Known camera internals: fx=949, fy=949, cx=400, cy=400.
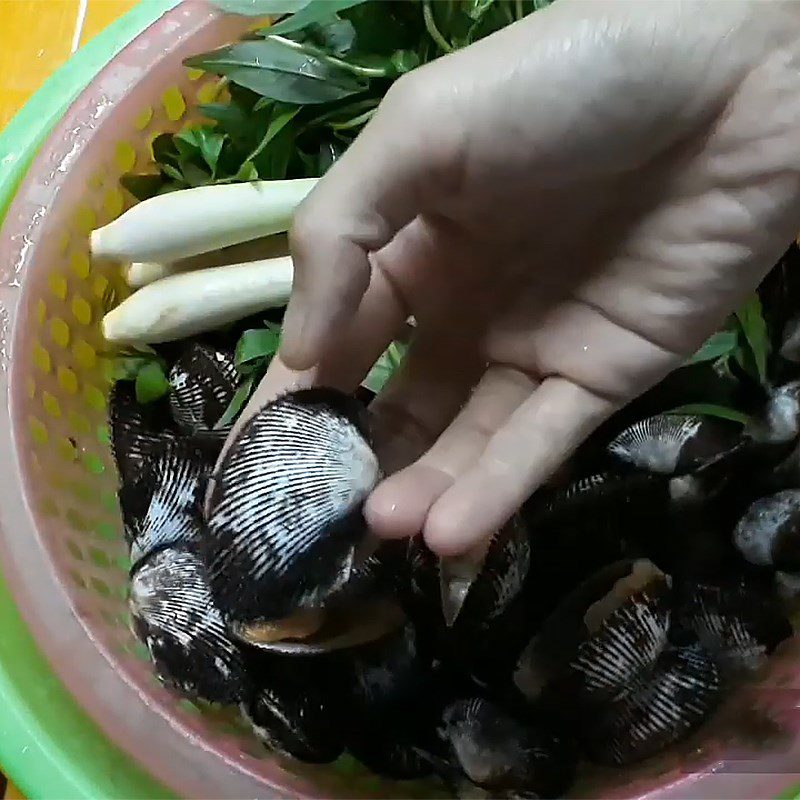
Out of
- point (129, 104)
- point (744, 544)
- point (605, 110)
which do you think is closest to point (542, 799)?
point (744, 544)

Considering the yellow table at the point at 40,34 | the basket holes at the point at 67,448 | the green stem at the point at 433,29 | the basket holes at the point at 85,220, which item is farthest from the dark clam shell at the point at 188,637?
the yellow table at the point at 40,34

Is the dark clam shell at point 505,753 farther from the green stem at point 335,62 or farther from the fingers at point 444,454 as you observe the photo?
the green stem at point 335,62

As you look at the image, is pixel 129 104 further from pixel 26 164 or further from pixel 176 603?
pixel 176 603

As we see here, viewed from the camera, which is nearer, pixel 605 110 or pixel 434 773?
pixel 605 110

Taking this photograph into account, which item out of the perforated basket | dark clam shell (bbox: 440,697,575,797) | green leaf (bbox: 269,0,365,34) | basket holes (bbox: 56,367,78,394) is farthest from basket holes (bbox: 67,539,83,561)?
green leaf (bbox: 269,0,365,34)

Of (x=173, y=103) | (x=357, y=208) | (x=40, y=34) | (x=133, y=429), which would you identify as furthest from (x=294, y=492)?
(x=40, y=34)

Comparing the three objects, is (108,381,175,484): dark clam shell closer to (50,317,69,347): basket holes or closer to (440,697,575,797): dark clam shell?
(50,317,69,347): basket holes

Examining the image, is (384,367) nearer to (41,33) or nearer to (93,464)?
(93,464)
